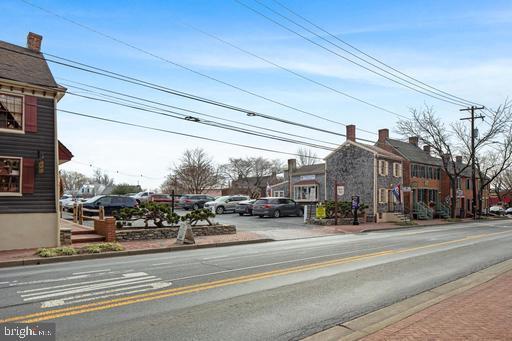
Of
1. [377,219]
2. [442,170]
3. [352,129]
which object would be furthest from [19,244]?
[442,170]

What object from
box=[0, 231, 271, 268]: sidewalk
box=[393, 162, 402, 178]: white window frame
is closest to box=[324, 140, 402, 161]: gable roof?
box=[393, 162, 402, 178]: white window frame

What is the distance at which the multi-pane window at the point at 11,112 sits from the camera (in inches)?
576

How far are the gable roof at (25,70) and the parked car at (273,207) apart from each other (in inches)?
707

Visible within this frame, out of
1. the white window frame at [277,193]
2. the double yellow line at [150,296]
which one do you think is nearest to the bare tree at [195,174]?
the white window frame at [277,193]

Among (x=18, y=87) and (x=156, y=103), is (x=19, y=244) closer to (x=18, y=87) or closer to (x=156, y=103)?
(x=18, y=87)

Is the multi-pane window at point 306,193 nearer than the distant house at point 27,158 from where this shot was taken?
No

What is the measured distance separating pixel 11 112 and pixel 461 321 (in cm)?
1576

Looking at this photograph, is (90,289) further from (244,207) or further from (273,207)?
(244,207)

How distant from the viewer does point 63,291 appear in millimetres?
7742

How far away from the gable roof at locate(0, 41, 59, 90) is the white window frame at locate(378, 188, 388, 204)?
1144 inches

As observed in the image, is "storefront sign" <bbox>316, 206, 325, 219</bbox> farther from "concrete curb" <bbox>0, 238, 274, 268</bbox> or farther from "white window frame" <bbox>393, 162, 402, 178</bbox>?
"white window frame" <bbox>393, 162, 402, 178</bbox>

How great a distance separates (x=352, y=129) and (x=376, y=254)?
2837 cm

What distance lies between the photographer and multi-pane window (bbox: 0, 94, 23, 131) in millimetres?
14625

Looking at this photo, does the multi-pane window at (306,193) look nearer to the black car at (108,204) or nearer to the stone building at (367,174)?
the stone building at (367,174)
